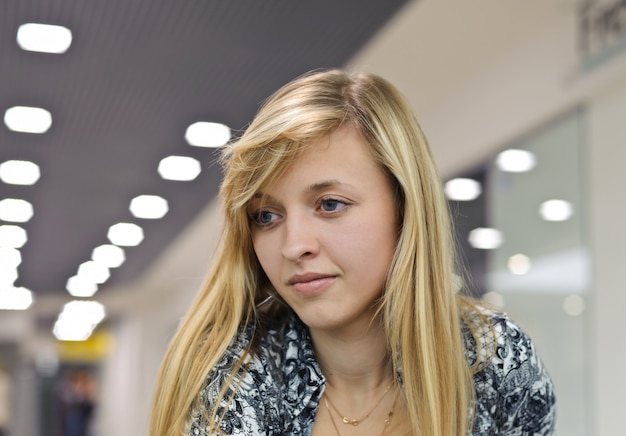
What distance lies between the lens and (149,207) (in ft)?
31.4

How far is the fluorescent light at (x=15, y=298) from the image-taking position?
16.3 m

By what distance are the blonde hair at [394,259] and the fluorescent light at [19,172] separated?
6632mm

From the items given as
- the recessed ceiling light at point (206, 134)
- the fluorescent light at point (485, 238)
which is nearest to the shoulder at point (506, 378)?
the fluorescent light at point (485, 238)

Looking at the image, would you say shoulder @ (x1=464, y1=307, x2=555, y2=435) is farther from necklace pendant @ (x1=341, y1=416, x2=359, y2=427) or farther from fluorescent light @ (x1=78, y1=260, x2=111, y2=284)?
fluorescent light @ (x1=78, y1=260, x2=111, y2=284)

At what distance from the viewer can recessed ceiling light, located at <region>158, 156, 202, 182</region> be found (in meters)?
7.96

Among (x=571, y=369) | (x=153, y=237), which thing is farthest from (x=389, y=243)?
(x=153, y=237)

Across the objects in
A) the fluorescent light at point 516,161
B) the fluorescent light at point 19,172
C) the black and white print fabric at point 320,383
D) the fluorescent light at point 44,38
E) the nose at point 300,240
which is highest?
the fluorescent light at point 19,172

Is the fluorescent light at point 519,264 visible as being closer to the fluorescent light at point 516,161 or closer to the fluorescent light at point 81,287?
the fluorescent light at point 516,161

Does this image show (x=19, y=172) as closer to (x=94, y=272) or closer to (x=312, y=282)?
(x=94, y=272)

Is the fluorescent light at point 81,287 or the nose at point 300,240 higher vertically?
the fluorescent light at point 81,287

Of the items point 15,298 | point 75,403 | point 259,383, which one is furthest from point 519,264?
point 75,403

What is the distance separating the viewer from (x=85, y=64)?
5828mm

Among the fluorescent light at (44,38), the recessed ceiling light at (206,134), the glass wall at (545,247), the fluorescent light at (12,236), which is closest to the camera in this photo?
the glass wall at (545,247)

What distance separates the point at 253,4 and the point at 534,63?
56.4 inches
